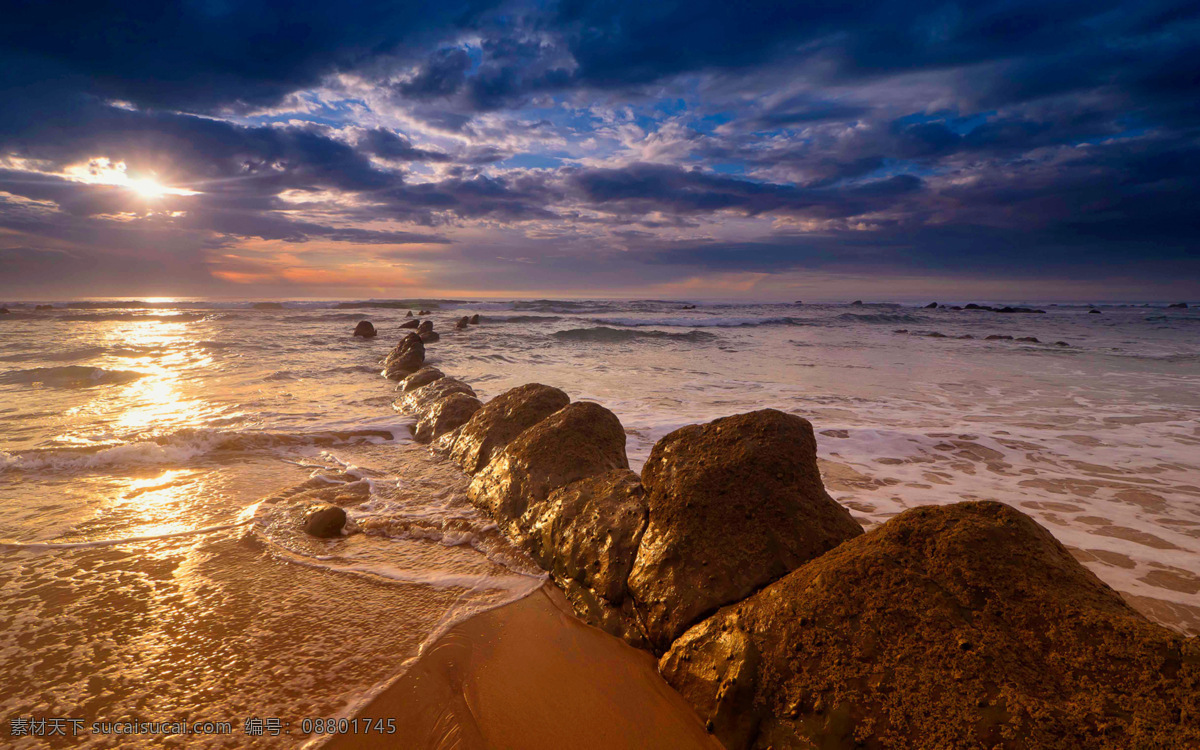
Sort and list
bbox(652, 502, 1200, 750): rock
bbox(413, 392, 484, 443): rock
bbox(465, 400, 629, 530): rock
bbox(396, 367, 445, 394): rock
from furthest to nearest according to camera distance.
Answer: bbox(396, 367, 445, 394): rock → bbox(413, 392, 484, 443): rock → bbox(465, 400, 629, 530): rock → bbox(652, 502, 1200, 750): rock

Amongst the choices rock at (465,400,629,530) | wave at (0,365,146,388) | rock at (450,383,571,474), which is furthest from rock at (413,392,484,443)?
wave at (0,365,146,388)

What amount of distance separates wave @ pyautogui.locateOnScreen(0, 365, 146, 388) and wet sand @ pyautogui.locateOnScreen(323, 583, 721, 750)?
10134mm

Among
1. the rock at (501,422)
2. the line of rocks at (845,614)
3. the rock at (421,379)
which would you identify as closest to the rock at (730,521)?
the line of rocks at (845,614)

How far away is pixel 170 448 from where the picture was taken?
17.0 ft

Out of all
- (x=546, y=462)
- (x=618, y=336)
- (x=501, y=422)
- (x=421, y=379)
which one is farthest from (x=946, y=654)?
(x=618, y=336)

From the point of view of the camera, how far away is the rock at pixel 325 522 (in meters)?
3.57

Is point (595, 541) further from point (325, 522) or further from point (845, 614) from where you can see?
point (325, 522)

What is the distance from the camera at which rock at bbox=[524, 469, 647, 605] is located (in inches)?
110

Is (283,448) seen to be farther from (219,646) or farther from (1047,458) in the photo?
(1047,458)

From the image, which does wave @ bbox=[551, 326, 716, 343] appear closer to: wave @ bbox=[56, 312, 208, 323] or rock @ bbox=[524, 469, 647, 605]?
rock @ bbox=[524, 469, 647, 605]

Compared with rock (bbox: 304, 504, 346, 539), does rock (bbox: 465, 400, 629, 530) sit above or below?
above

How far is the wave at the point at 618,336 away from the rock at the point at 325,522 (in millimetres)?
16720

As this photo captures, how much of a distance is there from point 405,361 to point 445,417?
504cm

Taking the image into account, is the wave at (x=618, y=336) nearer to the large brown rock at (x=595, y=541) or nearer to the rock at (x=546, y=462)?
the rock at (x=546, y=462)
